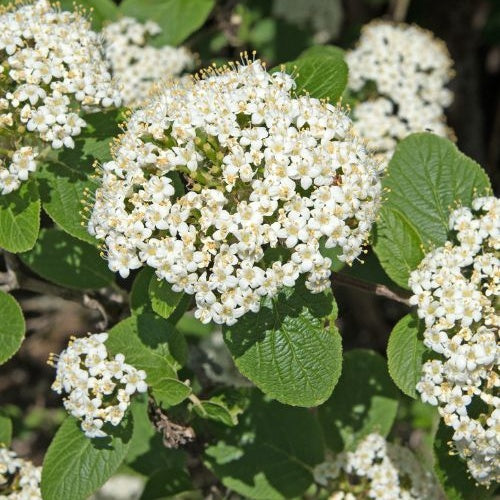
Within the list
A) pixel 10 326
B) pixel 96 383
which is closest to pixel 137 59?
pixel 10 326

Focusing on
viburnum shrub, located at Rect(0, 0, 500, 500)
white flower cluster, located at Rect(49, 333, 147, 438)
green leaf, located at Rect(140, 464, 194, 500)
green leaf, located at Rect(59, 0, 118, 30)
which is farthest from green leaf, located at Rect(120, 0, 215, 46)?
green leaf, located at Rect(140, 464, 194, 500)

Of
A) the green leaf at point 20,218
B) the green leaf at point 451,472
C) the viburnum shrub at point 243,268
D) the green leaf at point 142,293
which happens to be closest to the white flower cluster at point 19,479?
the viburnum shrub at point 243,268

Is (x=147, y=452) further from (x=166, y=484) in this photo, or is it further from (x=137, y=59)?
(x=137, y=59)

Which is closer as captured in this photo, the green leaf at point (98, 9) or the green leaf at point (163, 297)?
the green leaf at point (163, 297)

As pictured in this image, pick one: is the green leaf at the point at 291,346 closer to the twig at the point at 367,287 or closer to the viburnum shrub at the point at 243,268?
the viburnum shrub at the point at 243,268

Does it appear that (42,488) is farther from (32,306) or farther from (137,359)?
(32,306)

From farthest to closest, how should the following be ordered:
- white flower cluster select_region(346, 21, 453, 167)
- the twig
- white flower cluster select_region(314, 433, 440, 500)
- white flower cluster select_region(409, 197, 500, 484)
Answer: white flower cluster select_region(346, 21, 453, 167) → white flower cluster select_region(314, 433, 440, 500) → the twig → white flower cluster select_region(409, 197, 500, 484)

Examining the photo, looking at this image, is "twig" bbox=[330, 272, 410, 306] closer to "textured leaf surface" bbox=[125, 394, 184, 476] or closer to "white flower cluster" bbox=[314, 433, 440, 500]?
"white flower cluster" bbox=[314, 433, 440, 500]
